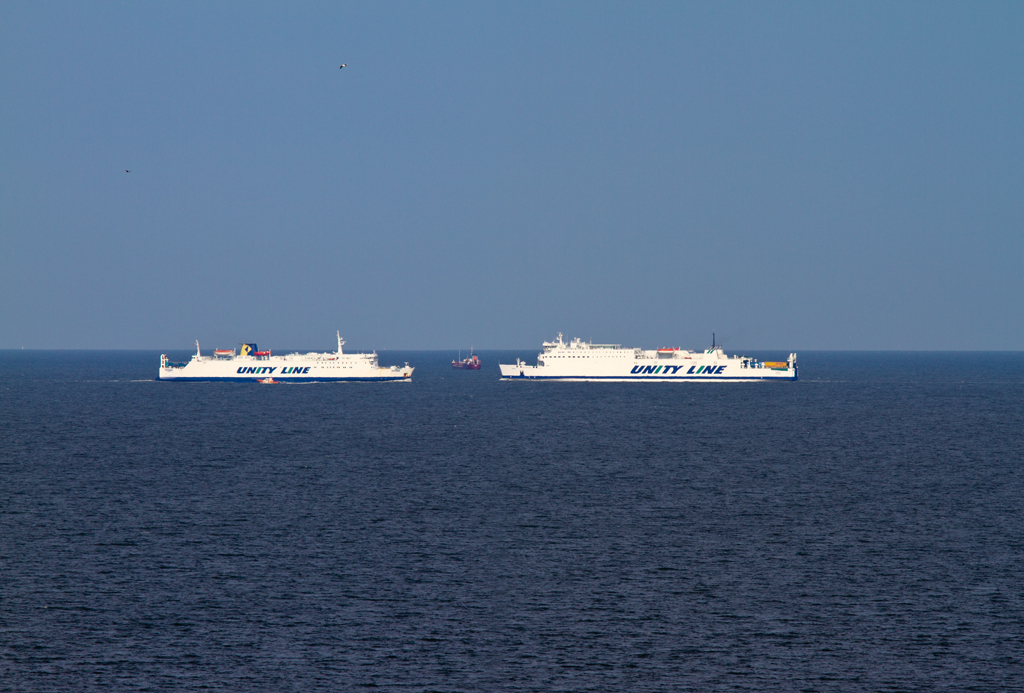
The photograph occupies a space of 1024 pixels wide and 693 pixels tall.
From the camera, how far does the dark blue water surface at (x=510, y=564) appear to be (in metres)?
25.6

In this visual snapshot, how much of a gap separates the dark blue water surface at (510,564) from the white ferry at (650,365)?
3577 inches

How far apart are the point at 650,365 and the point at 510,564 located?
134553 mm

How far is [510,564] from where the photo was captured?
35.7 m

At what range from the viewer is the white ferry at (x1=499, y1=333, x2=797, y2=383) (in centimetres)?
16825

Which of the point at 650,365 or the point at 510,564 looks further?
the point at 650,365

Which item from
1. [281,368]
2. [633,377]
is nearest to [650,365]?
[633,377]

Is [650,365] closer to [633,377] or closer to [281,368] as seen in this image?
[633,377]

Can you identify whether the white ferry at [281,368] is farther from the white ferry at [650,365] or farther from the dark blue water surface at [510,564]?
the dark blue water surface at [510,564]

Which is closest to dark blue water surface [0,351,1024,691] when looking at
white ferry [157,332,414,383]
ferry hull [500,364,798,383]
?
white ferry [157,332,414,383]

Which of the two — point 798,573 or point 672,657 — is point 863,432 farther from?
point 672,657

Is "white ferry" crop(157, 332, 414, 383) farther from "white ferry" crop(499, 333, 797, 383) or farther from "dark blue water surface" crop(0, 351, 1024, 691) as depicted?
"dark blue water surface" crop(0, 351, 1024, 691)

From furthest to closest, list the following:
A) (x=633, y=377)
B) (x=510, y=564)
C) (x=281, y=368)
Answer: (x=633, y=377) → (x=281, y=368) → (x=510, y=564)

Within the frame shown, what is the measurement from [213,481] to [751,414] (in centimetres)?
6744

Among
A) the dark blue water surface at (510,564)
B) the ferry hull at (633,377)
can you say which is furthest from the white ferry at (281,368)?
the dark blue water surface at (510,564)
